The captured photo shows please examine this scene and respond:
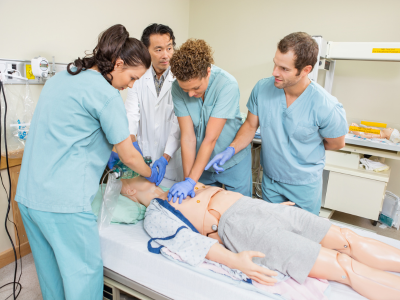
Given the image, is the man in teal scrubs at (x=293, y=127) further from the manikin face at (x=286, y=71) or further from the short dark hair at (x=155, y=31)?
the short dark hair at (x=155, y=31)

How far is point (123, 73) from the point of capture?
1139 millimetres

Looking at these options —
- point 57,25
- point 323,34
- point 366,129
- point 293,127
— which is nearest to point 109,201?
point 293,127

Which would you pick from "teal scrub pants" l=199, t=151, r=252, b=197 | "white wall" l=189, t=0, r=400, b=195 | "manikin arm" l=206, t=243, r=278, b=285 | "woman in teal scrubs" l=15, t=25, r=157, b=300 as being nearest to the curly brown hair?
"woman in teal scrubs" l=15, t=25, r=157, b=300

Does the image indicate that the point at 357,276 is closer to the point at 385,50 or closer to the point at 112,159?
the point at 112,159

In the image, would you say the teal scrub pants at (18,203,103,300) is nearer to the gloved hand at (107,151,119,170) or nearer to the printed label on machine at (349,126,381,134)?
the gloved hand at (107,151,119,170)

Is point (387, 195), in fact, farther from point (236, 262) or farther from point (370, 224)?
point (236, 262)

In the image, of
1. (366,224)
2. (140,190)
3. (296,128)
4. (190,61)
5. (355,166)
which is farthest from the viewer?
(366,224)

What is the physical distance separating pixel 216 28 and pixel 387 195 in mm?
2588

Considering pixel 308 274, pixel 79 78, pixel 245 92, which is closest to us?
pixel 79 78

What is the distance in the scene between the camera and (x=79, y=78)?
1062mm

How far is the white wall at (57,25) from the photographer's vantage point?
1.83 meters

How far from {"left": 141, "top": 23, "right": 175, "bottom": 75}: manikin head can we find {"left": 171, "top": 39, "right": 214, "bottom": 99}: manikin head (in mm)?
453

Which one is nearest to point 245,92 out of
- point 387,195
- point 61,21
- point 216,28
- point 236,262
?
point 216,28

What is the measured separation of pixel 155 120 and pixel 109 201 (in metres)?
0.64
